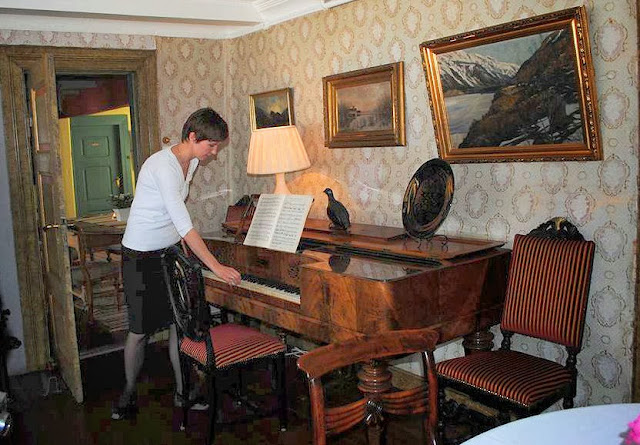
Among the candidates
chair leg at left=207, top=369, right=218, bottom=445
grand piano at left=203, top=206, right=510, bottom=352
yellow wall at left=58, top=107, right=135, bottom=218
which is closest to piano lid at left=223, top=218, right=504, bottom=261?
grand piano at left=203, top=206, right=510, bottom=352

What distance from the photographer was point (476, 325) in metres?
2.95

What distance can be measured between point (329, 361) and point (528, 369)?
50.6 inches

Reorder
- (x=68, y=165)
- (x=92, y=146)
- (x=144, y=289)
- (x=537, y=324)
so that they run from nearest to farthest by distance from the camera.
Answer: (x=537, y=324), (x=144, y=289), (x=68, y=165), (x=92, y=146)

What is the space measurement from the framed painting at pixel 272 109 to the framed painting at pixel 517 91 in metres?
1.32

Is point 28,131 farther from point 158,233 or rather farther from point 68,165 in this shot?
point 68,165

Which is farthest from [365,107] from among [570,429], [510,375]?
[570,429]

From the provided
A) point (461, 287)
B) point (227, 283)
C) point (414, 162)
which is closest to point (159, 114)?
point (227, 283)

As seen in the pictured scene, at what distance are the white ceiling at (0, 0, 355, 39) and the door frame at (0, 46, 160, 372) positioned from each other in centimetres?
16

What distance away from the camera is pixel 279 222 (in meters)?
3.46

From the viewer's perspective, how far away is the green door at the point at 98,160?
323 inches

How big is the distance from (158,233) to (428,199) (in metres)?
1.45

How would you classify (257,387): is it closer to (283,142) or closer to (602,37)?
(283,142)

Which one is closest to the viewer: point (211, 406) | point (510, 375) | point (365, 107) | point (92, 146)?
→ point (510, 375)

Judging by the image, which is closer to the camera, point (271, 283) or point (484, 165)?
point (484, 165)
